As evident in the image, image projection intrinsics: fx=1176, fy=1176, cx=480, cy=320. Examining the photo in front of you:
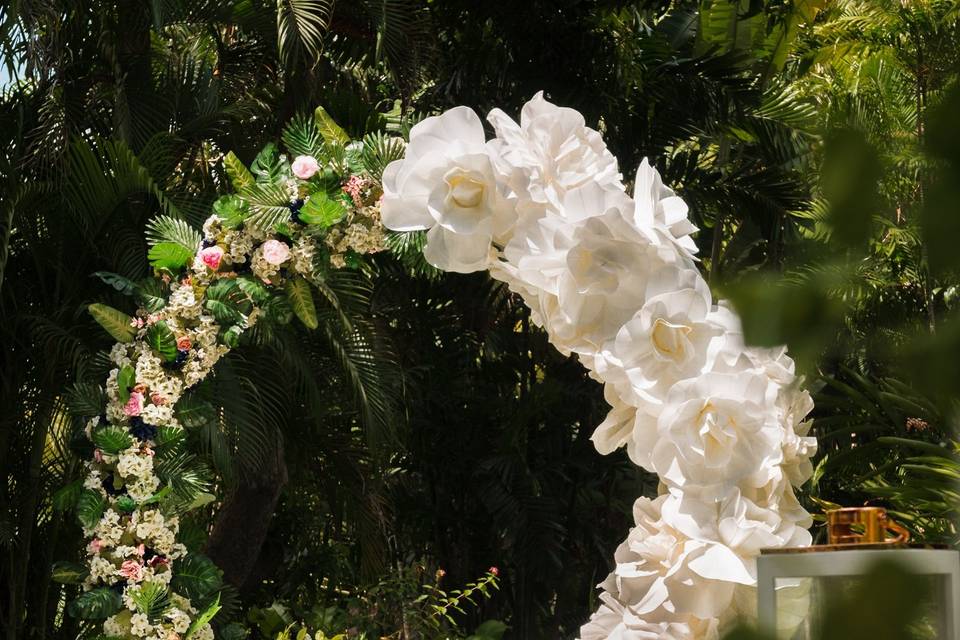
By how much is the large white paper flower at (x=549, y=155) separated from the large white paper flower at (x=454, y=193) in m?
0.05

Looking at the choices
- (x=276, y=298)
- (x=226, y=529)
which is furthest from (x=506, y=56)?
(x=276, y=298)

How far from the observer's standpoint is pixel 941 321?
0.23 meters

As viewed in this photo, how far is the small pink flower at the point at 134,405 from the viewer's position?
423cm

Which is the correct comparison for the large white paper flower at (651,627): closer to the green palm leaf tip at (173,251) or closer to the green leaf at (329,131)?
the green leaf at (329,131)

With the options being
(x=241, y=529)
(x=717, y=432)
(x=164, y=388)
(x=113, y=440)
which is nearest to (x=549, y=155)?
(x=717, y=432)

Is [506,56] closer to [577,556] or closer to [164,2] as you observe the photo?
[164,2]

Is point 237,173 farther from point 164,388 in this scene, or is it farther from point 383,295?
point 383,295

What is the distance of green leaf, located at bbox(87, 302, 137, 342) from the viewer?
436 cm

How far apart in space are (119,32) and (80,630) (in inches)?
132

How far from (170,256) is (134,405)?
22.7 inches


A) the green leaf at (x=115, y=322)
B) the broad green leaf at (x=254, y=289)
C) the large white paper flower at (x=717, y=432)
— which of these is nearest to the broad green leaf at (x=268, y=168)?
the broad green leaf at (x=254, y=289)

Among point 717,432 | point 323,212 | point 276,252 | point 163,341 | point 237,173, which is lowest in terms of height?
point 717,432

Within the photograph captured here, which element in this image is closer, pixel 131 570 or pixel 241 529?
pixel 131 570

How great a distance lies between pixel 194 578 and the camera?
4445mm
